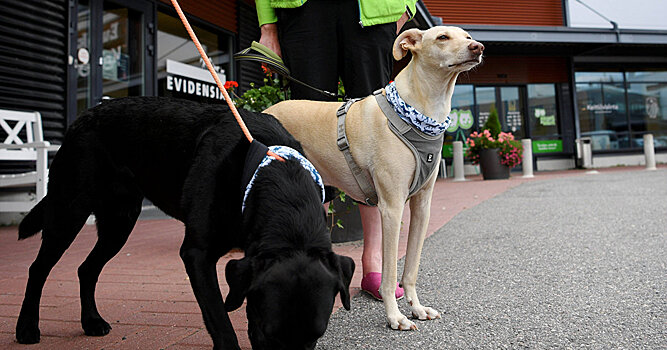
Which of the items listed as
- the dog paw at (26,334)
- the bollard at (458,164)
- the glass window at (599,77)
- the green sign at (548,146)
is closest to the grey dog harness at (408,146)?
the dog paw at (26,334)

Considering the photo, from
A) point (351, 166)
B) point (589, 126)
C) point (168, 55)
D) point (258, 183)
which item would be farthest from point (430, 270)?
point (589, 126)

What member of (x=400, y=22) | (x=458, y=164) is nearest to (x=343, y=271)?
(x=400, y=22)

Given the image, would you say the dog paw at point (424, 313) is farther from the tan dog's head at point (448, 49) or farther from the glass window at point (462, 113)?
the glass window at point (462, 113)

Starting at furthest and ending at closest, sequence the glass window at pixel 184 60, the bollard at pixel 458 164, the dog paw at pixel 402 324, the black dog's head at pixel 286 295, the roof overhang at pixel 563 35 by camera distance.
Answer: the roof overhang at pixel 563 35 → the bollard at pixel 458 164 → the glass window at pixel 184 60 → the dog paw at pixel 402 324 → the black dog's head at pixel 286 295

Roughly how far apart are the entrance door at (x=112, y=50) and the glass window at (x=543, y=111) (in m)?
14.9

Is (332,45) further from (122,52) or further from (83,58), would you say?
(122,52)

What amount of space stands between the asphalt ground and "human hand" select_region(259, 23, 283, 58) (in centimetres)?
158

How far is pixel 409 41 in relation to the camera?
2.33 meters

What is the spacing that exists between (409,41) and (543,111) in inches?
711

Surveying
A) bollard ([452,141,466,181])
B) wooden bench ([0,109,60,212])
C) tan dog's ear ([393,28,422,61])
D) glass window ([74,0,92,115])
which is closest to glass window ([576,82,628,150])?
bollard ([452,141,466,181])

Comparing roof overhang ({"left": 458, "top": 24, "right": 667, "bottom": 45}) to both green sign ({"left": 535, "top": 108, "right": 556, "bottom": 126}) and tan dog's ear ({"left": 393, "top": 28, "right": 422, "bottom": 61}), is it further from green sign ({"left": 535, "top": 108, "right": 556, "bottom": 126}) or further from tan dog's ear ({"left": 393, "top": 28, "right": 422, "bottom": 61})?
tan dog's ear ({"left": 393, "top": 28, "right": 422, "bottom": 61})

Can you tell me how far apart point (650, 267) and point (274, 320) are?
2.87 meters

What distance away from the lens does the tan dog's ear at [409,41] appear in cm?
229

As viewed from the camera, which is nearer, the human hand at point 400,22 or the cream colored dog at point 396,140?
the cream colored dog at point 396,140
